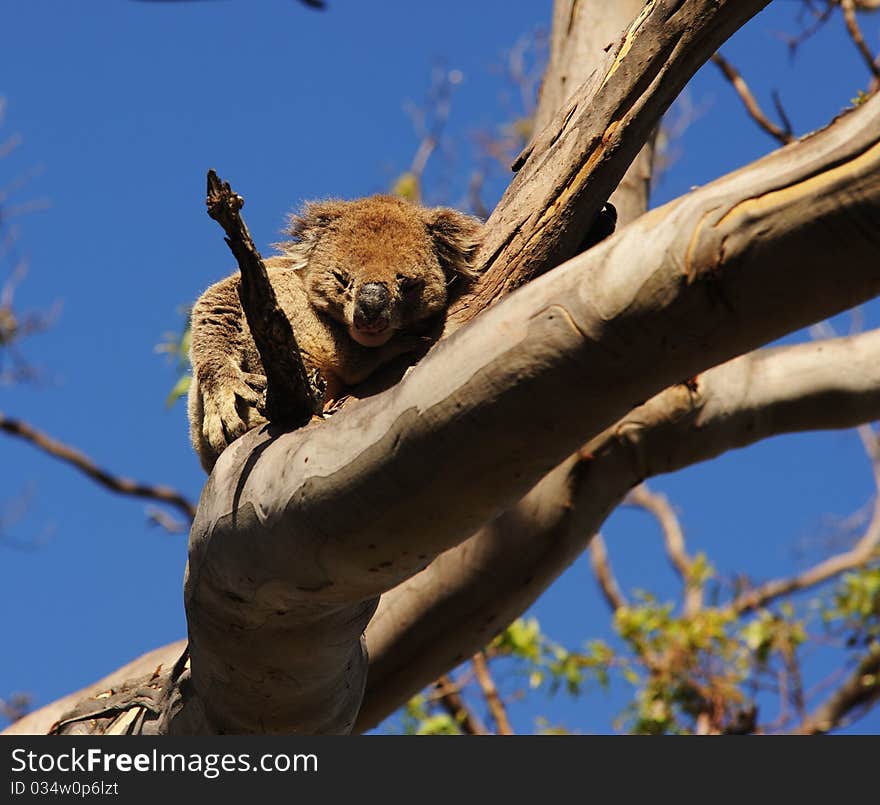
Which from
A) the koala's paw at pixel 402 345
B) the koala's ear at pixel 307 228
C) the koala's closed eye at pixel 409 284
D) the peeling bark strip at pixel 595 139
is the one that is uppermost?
the koala's ear at pixel 307 228

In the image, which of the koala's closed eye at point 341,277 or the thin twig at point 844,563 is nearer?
the koala's closed eye at point 341,277

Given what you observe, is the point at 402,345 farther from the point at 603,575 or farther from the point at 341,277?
the point at 603,575

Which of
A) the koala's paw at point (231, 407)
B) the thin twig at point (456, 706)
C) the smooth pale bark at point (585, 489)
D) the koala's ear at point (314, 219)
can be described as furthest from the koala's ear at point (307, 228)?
the thin twig at point (456, 706)

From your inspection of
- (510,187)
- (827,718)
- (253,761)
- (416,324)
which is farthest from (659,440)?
(827,718)

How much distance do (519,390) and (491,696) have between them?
A: 4.10 metres

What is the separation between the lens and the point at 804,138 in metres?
1.69

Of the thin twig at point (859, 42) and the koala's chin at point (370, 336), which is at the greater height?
the thin twig at point (859, 42)

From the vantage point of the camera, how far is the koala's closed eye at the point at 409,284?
3.37m

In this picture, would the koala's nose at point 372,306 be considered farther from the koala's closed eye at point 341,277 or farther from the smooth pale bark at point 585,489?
the smooth pale bark at point 585,489

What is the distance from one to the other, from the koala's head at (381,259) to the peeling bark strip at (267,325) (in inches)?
31.7

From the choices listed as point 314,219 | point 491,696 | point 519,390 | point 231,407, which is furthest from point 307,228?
point 491,696

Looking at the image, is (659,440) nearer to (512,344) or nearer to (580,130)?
(580,130)

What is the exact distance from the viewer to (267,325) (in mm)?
2238

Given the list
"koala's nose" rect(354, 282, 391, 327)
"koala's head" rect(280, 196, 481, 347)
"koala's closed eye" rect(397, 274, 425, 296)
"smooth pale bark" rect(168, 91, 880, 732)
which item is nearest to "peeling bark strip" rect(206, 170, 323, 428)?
"smooth pale bark" rect(168, 91, 880, 732)
